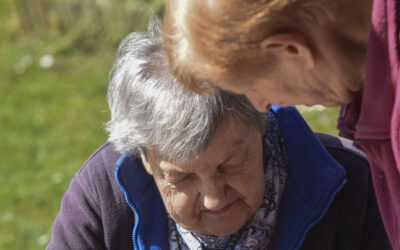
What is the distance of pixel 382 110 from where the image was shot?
245 cm

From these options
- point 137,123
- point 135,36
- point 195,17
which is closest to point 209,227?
point 137,123

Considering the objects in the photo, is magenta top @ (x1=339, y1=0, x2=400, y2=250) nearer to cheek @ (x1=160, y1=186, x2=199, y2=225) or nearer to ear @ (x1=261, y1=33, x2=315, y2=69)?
ear @ (x1=261, y1=33, x2=315, y2=69)

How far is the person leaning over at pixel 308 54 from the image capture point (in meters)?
2.33

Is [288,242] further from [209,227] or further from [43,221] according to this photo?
[43,221]

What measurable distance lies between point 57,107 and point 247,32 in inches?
185

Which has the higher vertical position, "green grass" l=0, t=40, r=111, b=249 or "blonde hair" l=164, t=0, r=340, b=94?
"green grass" l=0, t=40, r=111, b=249

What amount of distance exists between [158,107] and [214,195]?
13.1 inches

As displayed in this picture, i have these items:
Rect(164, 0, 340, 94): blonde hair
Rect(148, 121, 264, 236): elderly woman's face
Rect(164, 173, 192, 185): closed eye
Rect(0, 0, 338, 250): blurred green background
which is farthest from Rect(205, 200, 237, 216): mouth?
Rect(0, 0, 338, 250): blurred green background

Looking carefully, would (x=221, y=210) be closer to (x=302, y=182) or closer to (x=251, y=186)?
(x=251, y=186)

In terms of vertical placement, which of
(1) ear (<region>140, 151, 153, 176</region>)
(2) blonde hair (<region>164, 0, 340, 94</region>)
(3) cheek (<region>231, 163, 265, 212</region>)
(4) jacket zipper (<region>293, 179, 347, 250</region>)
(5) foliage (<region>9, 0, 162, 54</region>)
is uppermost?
(5) foliage (<region>9, 0, 162, 54</region>)

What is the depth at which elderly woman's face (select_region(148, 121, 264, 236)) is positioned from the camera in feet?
10.9

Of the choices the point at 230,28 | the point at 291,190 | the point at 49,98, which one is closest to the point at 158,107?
the point at 291,190

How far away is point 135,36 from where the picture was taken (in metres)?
3.40

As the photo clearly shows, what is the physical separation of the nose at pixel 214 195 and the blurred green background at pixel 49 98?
231cm
